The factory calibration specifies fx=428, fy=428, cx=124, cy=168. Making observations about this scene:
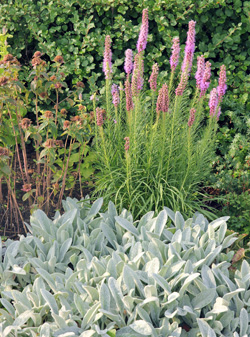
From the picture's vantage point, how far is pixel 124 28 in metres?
4.35

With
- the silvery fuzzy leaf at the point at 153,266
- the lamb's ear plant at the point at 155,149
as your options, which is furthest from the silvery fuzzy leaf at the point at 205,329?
the lamb's ear plant at the point at 155,149

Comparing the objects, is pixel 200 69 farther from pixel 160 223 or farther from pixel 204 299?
pixel 204 299

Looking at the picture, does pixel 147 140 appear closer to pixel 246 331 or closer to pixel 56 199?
pixel 56 199

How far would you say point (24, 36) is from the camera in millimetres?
4688

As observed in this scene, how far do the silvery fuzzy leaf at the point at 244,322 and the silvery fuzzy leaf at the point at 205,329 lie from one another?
0.21m

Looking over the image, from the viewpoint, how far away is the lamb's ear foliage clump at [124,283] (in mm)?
2242

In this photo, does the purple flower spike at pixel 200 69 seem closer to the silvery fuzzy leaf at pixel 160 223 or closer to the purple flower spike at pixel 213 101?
the purple flower spike at pixel 213 101

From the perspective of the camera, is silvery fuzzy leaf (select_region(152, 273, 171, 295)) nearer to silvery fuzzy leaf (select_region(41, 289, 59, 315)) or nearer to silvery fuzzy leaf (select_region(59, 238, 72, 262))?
silvery fuzzy leaf (select_region(41, 289, 59, 315))

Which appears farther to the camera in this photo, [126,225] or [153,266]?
[126,225]

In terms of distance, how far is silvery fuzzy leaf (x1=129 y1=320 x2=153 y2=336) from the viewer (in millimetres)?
2133

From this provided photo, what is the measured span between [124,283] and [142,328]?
0.30m

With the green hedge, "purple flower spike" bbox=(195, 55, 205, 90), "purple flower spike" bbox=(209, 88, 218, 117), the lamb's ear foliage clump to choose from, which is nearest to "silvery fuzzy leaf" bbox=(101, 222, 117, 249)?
the lamb's ear foliage clump

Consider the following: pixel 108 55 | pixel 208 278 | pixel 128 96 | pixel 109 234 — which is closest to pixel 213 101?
pixel 128 96

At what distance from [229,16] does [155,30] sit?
2.51ft
